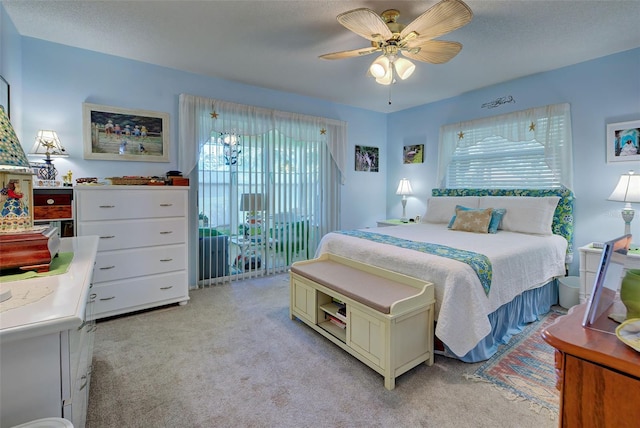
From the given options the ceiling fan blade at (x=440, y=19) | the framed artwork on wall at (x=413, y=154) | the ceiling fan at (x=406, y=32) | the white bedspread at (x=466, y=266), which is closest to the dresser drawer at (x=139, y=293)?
the white bedspread at (x=466, y=266)

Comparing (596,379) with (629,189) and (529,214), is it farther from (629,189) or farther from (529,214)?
(529,214)

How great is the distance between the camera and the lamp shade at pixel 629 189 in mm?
2580

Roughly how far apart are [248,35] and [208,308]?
257cm

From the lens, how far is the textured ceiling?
7.32ft

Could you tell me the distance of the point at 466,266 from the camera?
2.00 meters

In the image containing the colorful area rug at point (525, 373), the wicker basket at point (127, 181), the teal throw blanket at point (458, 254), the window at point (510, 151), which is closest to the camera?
the colorful area rug at point (525, 373)

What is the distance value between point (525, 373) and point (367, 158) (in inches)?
150

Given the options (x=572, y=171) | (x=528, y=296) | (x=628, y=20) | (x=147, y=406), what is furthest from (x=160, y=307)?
(x=628, y=20)

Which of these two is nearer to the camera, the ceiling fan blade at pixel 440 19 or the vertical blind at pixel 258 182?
the ceiling fan blade at pixel 440 19

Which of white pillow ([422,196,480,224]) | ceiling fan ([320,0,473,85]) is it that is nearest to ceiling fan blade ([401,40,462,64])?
ceiling fan ([320,0,473,85])

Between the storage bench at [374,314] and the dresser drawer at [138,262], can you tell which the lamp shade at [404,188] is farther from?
the dresser drawer at [138,262]

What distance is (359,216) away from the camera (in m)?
5.14

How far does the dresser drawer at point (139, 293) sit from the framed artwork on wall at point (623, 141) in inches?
174

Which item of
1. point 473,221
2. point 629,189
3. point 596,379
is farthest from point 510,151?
point 596,379
